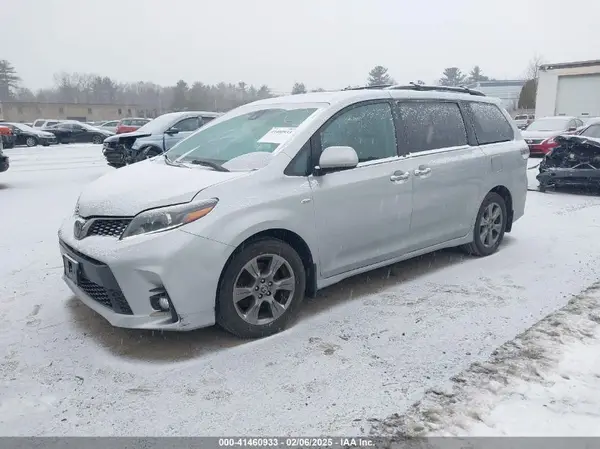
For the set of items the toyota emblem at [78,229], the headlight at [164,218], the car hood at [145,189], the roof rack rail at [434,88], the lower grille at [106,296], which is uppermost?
the roof rack rail at [434,88]

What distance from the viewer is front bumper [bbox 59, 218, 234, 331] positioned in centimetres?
300

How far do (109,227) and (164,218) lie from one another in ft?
1.42

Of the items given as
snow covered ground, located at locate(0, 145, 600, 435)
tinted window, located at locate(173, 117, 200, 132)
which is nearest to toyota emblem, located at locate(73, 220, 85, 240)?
snow covered ground, located at locate(0, 145, 600, 435)

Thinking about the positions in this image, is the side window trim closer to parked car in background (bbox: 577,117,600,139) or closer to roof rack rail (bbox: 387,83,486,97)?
roof rack rail (bbox: 387,83,486,97)

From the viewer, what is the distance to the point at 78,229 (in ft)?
11.4

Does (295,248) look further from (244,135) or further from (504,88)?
(504,88)

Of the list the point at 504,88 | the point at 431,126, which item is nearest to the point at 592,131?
the point at 431,126

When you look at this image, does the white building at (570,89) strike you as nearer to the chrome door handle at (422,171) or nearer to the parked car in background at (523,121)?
the parked car in background at (523,121)

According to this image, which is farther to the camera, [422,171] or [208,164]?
[422,171]

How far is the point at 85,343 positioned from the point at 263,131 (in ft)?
6.74

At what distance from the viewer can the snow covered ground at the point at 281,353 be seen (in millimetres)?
2584

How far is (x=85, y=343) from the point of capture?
11.1ft

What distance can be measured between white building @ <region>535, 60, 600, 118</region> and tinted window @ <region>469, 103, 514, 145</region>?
3014 cm

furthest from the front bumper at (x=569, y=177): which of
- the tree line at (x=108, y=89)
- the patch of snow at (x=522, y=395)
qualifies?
the tree line at (x=108, y=89)
